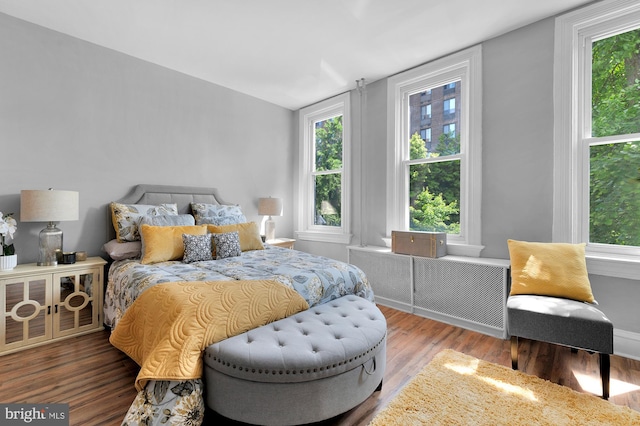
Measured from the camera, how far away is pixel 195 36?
9.41ft

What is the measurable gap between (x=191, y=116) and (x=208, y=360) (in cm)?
312

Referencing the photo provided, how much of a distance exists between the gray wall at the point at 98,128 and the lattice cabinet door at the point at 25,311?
44cm

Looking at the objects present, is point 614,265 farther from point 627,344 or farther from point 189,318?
point 189,318

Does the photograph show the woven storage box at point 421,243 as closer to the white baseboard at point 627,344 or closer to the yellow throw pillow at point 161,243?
the white baseboard at point 627,344

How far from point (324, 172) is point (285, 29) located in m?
2.13

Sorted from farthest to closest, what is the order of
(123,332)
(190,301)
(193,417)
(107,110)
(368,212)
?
(368,212), (107,110), (123,332), (190,301), (193,417)

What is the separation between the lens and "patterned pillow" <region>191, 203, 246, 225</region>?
11.1ft

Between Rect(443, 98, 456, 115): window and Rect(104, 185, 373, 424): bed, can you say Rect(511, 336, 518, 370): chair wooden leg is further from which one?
Rect(443, 98, 456, 115): window

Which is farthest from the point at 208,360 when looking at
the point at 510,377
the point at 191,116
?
the point at 191,116

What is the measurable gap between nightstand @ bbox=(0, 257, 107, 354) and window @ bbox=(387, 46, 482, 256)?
3.16 metres

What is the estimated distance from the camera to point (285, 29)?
2768 millimetres

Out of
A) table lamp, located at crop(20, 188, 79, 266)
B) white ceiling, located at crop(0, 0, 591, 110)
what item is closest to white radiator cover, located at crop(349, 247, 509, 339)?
white ceiling, located at crop(0, 0, 591, 110)

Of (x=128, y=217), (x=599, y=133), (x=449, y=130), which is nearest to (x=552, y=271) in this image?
(x=599, y=133)

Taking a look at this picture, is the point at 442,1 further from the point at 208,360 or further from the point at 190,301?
the point at 208,360
